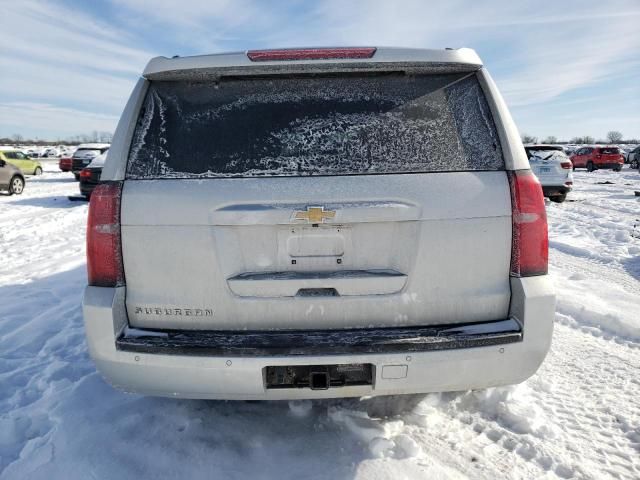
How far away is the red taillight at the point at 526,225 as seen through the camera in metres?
2.17

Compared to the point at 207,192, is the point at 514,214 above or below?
below

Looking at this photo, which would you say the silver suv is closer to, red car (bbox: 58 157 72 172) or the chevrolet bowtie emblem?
the chevrolet bowtie emblem

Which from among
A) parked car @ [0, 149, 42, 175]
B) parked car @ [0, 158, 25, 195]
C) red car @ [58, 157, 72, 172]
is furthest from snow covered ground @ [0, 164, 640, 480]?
parked car @ [0, 149, 42, 175]

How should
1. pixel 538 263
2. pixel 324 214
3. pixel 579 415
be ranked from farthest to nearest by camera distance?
pixel 579 415 < pixel 538 263 < pixel 324 214

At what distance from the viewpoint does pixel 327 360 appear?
2.06 metres

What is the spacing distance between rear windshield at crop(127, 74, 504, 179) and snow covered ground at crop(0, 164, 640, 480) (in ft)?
4.90

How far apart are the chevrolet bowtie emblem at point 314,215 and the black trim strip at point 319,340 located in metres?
0.55

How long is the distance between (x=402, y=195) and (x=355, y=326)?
67cm

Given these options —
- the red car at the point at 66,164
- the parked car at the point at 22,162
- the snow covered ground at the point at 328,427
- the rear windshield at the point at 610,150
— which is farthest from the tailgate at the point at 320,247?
the rear windshield at the point at 610,150

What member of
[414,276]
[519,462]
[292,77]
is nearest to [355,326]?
[414,276]

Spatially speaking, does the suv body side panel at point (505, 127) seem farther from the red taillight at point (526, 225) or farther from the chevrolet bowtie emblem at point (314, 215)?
the chevrolet bowtie emblem at point (314, 215)

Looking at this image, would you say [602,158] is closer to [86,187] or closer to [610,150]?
[610,150]

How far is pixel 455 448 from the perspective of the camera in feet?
8.11

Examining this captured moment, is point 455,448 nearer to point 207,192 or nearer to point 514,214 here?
point 514,214
